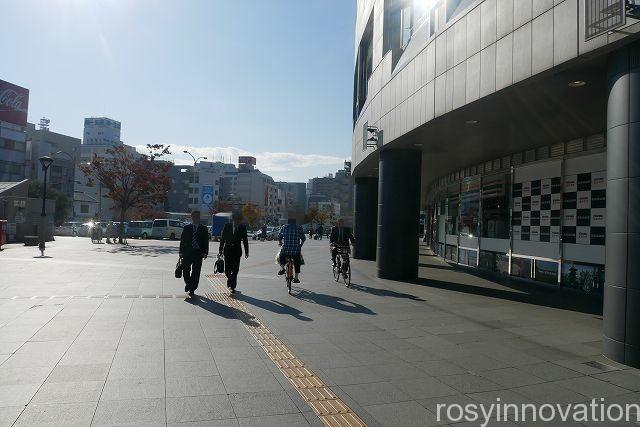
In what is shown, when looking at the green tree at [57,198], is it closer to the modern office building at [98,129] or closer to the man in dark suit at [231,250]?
the man in dark suit at [231,250]

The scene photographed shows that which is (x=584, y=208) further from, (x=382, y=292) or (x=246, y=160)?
(x=246, y=160)

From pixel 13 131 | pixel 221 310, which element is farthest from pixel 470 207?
pixel 13 131

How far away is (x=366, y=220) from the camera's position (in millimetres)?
21625

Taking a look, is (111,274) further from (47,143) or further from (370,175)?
(47,143)

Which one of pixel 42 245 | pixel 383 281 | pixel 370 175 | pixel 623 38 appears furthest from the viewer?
pixel 370 175

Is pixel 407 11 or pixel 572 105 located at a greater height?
pixel 407 11

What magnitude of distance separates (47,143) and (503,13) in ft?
305

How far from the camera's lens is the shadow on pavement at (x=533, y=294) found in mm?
9734

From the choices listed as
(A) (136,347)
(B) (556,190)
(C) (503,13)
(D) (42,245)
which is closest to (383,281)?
(B) (556,190)

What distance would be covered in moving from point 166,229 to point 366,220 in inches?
974

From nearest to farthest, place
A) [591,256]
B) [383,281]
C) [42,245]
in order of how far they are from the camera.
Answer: [591,256] → [383,281] → [42,245]

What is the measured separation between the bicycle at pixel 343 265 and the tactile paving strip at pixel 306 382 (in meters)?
4.80

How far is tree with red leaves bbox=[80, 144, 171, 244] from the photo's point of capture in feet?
107

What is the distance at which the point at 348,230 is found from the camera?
12.5 meters
